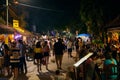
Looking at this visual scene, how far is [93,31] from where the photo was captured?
30812 mm

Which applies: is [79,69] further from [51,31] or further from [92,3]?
[51,31]

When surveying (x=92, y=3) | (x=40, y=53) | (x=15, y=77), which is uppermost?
(x=92, y=3)

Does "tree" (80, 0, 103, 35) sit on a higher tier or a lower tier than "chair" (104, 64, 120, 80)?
higher

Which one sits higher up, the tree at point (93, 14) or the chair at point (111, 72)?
the tree at point (93, 14)

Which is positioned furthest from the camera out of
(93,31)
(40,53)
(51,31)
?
(51,31)

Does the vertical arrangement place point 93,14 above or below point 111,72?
above

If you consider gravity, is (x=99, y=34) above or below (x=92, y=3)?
below

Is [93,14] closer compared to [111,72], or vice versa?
[111,72]

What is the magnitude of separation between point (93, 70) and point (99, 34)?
69.1 feet

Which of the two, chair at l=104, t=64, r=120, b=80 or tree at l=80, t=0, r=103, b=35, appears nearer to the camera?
chair at l=104, t=64, r=120, b=80

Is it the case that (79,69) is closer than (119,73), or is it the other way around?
(119,73)

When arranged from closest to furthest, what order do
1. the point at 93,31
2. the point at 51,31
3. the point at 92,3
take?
1. the point at 92,3
2. the point at 93,31
3. the point at 51,31

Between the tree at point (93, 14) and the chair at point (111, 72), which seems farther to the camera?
the tree at point (93, 14)

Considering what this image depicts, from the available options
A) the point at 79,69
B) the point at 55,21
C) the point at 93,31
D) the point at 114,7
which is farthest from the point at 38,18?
the point at 79,69
